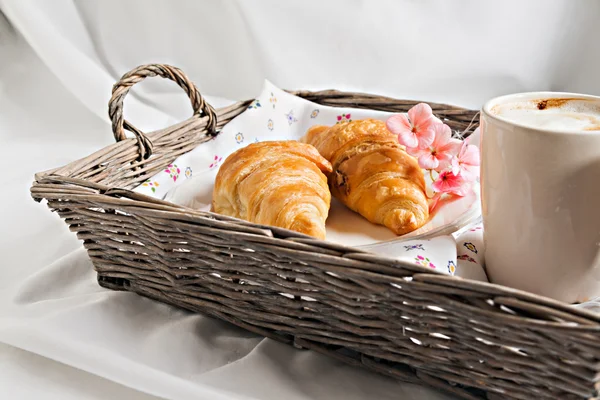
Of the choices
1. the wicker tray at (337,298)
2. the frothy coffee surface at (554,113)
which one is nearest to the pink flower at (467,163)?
the frothy coffee surface at (554,113)

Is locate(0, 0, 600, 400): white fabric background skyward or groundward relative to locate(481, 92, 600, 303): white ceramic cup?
groundward

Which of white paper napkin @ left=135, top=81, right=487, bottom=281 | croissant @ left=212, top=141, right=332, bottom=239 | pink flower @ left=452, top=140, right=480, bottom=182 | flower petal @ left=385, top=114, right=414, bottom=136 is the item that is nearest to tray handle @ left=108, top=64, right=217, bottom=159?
white paper napkin @ left=135, top=81, right=487, bottom=281

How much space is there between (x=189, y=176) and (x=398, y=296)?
0.61 meters

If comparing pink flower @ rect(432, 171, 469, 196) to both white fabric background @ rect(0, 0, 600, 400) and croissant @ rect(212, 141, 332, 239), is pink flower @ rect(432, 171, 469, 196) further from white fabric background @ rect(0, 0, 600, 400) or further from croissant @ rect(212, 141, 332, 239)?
white fabric background @ rect(0, 0, 600, 400)

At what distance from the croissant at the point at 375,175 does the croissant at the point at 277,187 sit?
1.7 inches

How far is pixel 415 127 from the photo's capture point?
1.08 m

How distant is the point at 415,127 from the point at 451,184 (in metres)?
0.10

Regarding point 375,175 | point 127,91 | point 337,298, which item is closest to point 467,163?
point 375,175

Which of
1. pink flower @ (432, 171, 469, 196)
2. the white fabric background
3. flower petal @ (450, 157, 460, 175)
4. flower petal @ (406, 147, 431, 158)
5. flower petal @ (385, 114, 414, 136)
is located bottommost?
the white fabric background

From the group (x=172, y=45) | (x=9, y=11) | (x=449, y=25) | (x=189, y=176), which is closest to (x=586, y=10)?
(x=449, y=25)

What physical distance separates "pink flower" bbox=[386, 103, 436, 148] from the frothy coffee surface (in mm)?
198

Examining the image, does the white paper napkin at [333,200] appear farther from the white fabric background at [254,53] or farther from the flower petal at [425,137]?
the white fabric background at [254,53]

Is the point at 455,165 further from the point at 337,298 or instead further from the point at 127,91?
the point at 127,91

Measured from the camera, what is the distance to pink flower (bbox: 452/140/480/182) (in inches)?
41.6
